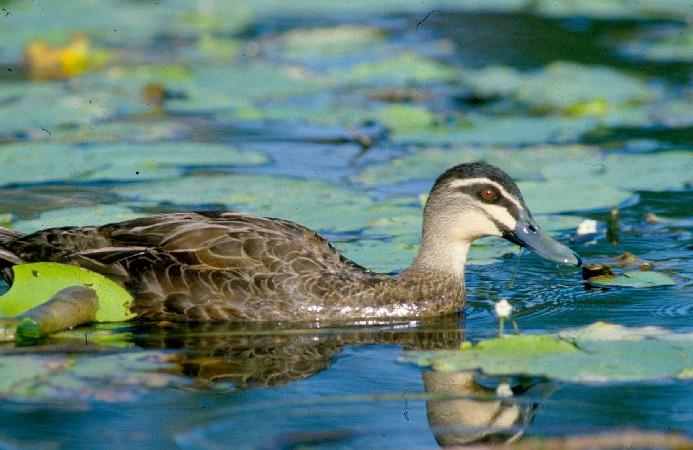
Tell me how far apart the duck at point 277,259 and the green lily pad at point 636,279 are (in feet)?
2.15

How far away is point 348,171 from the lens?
43.5ft

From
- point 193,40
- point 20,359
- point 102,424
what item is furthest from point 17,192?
point 193,40

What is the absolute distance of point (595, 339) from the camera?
26.5ft

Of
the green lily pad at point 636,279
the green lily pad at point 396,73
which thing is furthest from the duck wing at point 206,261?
the green lily pad at point 396,73

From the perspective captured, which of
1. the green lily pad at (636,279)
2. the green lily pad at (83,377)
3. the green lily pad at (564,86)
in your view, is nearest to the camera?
the green lily pad at (83,377)

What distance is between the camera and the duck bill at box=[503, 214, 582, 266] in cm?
930

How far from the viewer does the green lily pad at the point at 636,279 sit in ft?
31.9

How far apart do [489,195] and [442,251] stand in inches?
22.4

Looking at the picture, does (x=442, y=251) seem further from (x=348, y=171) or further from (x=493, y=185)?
(x=348, y=171)

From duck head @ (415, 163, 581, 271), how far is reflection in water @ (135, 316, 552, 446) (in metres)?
0.59

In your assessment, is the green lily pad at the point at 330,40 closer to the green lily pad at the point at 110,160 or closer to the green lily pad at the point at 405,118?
the green lily pad at the point at 405,118

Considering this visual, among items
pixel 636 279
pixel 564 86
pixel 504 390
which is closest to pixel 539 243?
pixel 636 279

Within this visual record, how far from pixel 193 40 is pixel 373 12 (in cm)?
329

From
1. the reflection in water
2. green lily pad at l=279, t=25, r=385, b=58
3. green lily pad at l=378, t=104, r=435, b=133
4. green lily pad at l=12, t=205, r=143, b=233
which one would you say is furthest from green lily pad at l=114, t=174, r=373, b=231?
green lily pad at l=279, t=25, r=385, b=58
